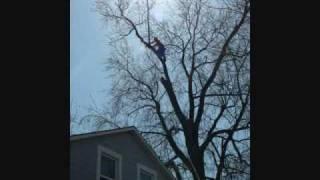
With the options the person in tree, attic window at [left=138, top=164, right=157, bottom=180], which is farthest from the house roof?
the person in tree

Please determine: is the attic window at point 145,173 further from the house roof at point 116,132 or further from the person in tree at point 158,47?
the person in tree at point 158,47

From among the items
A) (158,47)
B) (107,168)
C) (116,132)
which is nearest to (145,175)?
(116,132)

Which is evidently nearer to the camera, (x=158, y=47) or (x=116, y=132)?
(x=116, y=132)

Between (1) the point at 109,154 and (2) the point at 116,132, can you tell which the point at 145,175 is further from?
(1) the point at 109,154

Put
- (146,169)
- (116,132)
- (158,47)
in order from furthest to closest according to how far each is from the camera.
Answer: (158,47), (146,169), (116,132)

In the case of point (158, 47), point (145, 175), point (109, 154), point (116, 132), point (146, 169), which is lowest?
point (145, 175)

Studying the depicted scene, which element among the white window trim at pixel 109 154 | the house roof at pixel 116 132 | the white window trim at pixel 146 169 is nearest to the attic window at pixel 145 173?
the white window trim at pixel 146 169

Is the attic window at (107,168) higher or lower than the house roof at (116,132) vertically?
lower

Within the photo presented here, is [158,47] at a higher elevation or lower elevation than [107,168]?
higher

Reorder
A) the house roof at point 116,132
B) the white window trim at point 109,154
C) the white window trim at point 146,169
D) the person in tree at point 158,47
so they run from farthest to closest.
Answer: the person in tree at point 158,47 < the white window trim at point 146,169 < the white window trim at point 109,154 < the house roof at point 116,132
